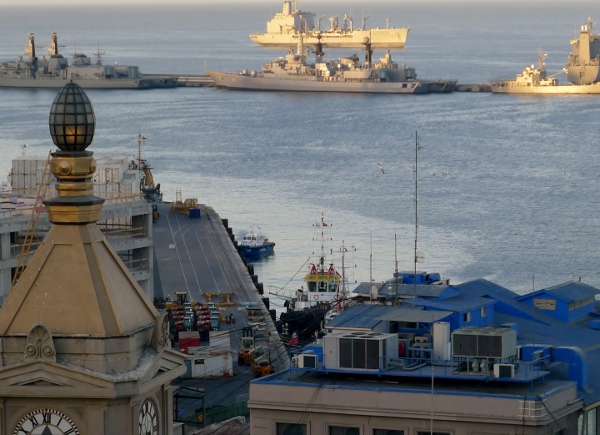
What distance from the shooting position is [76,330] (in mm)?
5758

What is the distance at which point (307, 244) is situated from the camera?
52219 mm

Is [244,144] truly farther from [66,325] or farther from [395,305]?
[66,325]

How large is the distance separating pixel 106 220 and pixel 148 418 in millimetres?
24751

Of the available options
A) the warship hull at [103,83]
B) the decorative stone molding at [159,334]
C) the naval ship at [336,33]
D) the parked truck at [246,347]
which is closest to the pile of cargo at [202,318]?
the parked truck at [246,347]

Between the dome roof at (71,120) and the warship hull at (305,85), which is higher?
the dome roof at (71,120)

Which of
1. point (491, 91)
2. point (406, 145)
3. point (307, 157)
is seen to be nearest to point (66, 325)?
point (307, 157)

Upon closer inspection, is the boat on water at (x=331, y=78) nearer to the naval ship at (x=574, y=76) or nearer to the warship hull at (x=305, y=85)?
the warship hull at (x=305, y=85)

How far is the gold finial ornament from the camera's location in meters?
Result: 5.89

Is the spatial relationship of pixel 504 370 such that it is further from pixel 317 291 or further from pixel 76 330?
pixel 317 291

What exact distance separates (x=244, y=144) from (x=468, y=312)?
77011 mm

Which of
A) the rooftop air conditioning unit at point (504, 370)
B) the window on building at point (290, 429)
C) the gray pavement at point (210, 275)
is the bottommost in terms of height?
the gray pavement at point (210, 275)

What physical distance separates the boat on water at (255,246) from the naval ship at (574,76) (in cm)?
8227

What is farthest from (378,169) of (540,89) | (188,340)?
(540,89)

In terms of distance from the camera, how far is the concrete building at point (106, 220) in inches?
1105
